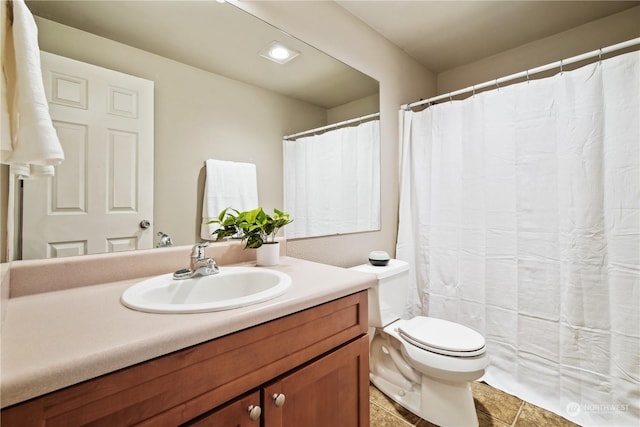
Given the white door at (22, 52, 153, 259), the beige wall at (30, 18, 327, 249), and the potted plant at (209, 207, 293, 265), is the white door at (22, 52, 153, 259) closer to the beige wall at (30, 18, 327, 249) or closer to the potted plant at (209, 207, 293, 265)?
the beige wall at (30, 18, 327, 249)

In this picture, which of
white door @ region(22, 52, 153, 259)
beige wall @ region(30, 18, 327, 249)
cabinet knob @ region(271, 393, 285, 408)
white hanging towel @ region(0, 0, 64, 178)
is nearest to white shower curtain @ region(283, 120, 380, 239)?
beige wall @ region(30, 18, 327, 249)

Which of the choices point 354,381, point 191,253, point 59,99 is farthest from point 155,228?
point 354,381

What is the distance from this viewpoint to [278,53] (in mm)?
1407

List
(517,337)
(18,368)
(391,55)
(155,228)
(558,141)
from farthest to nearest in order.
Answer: (391,55) → (517,337) → (558,141) → (155,228) → (18,368)

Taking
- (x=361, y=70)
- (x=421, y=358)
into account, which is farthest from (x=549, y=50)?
(x=421, y=358)

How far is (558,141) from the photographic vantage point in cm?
150

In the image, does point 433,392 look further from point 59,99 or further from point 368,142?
point 59,99

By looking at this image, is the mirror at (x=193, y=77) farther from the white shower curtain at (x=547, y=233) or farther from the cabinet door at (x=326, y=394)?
the white shower curtain at (x=547, y=233)

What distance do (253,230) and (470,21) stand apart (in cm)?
196

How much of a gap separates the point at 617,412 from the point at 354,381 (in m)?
1.42

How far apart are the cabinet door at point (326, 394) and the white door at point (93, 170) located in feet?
2.29

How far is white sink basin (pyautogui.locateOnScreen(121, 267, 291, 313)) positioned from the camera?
0.65 metres

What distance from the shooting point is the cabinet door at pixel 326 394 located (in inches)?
27.7

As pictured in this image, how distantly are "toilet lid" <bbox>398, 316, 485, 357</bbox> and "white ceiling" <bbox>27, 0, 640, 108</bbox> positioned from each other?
52.9 inches
